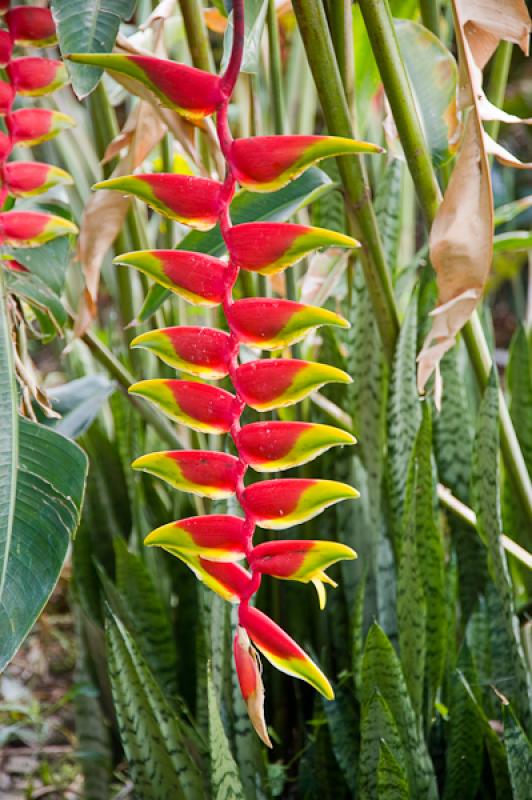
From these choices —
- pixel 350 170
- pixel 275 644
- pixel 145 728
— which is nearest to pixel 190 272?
pixel 275 644

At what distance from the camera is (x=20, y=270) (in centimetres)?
57

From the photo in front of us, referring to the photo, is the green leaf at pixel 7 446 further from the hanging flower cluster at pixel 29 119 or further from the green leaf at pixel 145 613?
the green leaf at pixel 145 613

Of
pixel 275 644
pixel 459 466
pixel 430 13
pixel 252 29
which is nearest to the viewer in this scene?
pixel 275 644

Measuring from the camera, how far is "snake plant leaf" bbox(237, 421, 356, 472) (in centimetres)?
33

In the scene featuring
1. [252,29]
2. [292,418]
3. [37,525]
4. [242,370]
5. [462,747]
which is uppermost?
[252,29]

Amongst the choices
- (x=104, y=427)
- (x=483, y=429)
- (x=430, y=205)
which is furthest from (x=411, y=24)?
(x=104, y=427)

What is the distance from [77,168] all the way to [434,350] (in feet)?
2.37

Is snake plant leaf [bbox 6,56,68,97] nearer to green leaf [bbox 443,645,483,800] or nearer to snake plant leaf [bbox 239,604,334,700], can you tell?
snake plant leaf [bbox 239,604,334,700]

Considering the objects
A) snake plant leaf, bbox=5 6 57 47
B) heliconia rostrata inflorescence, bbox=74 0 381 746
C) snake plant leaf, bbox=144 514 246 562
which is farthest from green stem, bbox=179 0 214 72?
snake plant leaf, bbox=144 514 246 562

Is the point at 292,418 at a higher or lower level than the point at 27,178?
lower

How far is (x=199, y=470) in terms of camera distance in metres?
0.33

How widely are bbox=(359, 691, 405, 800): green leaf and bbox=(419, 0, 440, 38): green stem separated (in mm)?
436

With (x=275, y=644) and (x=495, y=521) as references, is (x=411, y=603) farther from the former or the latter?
(x=275, y=644)

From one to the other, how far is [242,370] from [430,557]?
0.34 metres
